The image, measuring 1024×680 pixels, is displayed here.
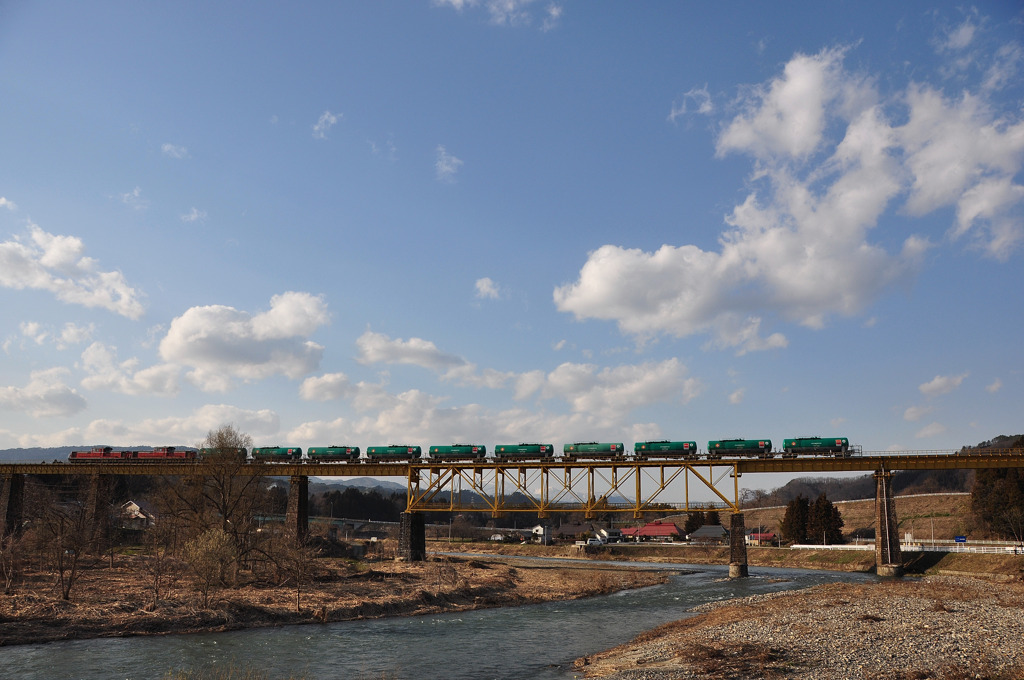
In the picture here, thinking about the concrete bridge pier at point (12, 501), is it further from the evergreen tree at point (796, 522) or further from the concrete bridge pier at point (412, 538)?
the evergreen tree at point (796, 522)

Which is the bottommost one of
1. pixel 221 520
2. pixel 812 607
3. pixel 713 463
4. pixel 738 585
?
pixel 738 585

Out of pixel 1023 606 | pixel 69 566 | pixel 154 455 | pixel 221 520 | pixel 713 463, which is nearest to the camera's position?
pixel 1023 606

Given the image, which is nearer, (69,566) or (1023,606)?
(1023,606)

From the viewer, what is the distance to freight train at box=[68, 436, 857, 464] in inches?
2842

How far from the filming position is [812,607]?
137 feet

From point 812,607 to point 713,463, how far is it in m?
30.9

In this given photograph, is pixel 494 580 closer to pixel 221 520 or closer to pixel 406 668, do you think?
pixel 221 520

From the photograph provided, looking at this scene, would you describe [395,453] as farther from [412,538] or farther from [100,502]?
[100,502]

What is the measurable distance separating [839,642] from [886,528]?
165 ft

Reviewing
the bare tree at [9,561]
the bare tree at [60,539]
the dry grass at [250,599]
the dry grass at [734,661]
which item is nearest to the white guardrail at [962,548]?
the dry grass at [250,599]

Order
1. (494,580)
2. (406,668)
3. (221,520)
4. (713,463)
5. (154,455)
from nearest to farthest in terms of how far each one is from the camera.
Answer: (406,668)
(221,520)
(494,580)
(713,463)
(154,455)

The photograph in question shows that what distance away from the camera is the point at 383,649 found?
34375mm

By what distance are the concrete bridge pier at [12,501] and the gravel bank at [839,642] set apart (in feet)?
292

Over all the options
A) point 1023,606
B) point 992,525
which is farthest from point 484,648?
point 992,525
